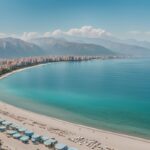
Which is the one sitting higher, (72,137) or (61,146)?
(61,146)

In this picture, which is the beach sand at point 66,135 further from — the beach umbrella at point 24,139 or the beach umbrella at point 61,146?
the beach umbrella at point 61,146

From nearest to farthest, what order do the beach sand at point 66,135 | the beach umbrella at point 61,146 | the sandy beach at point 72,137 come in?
the beach umbrella at point 61,146 < the sandy beach at point 72,137 < the beach sand at point 66,135

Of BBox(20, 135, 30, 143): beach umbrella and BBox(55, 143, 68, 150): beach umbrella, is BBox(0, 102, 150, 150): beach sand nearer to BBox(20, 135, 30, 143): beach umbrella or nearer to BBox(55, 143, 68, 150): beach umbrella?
BBox(20, 135, 30, 143): beach umbrella

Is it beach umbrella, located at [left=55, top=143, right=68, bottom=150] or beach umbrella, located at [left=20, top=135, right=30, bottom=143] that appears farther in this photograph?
beach umbrella, located at [left=20, top=135, right=30, bottom=143]

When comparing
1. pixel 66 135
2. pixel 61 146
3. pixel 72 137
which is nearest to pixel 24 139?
pixel 61 146

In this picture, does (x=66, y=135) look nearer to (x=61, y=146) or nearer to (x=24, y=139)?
(x=61, y=146)

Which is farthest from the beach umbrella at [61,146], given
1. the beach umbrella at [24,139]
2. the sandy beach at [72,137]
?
the beach umbrella at [24,139]

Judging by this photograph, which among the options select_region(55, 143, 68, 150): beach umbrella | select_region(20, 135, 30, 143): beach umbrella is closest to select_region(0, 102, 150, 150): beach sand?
select_region(20, 135, 30, 143): beach umbrella

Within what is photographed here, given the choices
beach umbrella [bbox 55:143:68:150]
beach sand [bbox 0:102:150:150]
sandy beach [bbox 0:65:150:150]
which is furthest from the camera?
beach sand [bbox 0:102:150:150]

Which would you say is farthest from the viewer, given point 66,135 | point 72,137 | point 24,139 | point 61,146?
point 66,135
